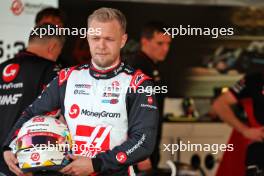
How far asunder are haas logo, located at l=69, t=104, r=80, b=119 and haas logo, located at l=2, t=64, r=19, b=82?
116 centimetres

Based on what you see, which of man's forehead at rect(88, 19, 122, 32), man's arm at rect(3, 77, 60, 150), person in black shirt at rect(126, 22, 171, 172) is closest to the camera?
man's forehead at rect(88, 19, 122, 32)

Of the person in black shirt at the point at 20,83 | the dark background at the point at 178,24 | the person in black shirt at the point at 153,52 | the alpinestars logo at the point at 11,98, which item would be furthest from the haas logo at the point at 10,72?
the dark background at the point at 178,24

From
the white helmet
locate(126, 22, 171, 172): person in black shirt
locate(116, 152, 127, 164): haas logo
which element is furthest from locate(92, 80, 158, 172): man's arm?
locate(126, 22, 171, 172): person in black shirt

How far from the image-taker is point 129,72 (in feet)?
11.4

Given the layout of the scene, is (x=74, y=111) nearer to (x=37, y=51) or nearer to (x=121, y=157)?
(x=121, y=157)

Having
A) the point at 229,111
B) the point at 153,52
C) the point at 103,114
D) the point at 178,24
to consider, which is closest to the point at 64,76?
the point at 103,114

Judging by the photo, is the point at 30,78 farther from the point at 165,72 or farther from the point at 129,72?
the point at 165,72

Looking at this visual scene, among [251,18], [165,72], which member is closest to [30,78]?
[165,72]

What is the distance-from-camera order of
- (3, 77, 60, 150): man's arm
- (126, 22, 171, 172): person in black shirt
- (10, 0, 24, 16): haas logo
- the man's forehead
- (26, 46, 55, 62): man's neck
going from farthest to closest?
(10, 0, 24, 16): haas logo, (126, 22, 171, 172): person in black shirt, (26, 46, 55, 62): man's neck, (3, 77, 60, 150): man's arm, the man's forehead

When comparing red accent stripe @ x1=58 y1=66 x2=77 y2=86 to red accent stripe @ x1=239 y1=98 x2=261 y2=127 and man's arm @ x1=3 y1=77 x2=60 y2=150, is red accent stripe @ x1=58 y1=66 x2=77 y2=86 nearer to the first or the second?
man's arm @ x1=3 y1=77 x2=60 y2=150

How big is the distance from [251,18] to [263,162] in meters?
3.28

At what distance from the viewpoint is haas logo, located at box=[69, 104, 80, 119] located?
11.3 ft

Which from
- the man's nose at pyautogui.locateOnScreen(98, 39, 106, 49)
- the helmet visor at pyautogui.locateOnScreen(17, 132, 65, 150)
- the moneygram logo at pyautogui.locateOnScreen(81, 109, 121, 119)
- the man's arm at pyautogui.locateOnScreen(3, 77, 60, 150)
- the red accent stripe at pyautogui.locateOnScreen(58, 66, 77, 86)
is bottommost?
the helmet visor at pyautogui.locateOnScreen(17, 132, 65, 150)

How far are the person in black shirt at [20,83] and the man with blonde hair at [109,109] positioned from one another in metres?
0.96
